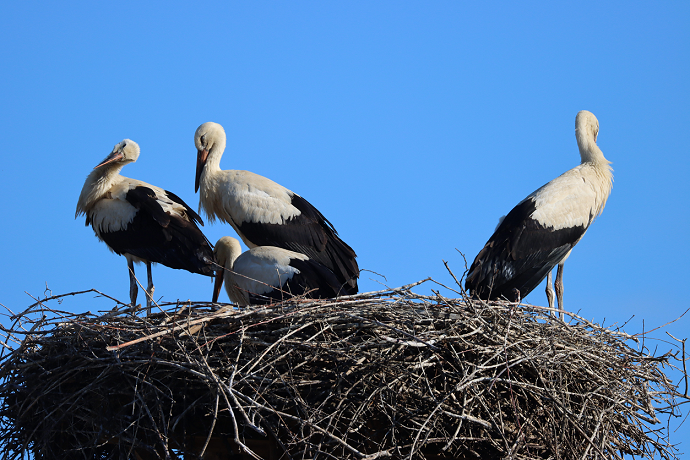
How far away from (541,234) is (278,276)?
2.26m

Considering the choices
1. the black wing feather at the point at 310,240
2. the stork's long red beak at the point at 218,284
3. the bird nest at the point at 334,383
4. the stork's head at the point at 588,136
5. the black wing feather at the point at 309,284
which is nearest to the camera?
the bird nest at the point at 334,383

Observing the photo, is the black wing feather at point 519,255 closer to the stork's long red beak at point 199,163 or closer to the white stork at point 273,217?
the white stork at point 273,217

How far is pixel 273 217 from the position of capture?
6.71 m

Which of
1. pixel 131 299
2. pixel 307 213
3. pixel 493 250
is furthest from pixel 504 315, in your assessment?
pixel 131 299

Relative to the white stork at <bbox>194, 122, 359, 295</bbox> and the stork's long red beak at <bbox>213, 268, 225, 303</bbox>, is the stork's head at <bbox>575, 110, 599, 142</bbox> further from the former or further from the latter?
the stork's long red beak at <bbox>213, 268, 225, 303</bbox>

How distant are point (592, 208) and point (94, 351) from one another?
14.3 feet

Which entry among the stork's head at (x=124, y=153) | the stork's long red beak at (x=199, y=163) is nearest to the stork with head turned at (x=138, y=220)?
the stork's head at (x=124, y=153)

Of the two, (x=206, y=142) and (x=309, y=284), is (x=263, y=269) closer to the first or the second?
(x=309, y=284)

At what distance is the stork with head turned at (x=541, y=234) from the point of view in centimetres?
652

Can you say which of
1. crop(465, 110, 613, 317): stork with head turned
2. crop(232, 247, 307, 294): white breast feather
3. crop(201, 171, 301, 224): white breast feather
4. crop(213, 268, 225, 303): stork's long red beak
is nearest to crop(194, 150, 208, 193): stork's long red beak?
crop(201, 171, 301, 224): white breast feather

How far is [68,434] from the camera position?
4809 mm

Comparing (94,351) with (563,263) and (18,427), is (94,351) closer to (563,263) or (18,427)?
(18,427)

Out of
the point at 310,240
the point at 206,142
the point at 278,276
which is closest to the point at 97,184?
the point at 206,142

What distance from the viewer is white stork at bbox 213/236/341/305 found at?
581cm
